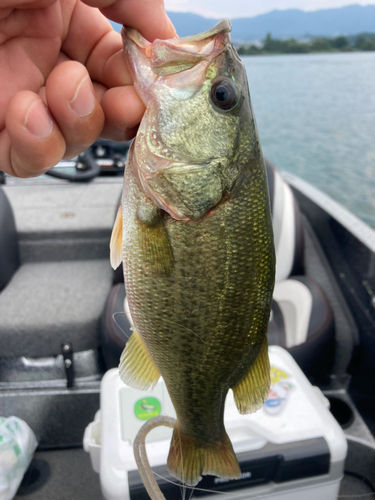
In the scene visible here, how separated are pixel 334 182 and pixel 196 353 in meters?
10.8

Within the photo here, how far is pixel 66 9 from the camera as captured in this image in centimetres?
100

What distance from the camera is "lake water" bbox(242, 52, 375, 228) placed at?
34.0ft

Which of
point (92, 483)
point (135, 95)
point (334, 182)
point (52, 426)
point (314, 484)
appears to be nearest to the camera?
point (135, 95)

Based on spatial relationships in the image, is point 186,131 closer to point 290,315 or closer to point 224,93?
point 224,93

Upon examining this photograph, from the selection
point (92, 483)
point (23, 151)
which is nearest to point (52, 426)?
point (92, 483)

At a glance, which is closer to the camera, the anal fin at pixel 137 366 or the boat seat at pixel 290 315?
the anal fin at pixel 137 366

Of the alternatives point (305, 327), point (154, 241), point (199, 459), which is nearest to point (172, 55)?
point (154, 241)

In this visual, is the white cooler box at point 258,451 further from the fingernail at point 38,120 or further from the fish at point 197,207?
the fingernail at point 38,120

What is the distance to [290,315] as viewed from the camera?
256 centimetres

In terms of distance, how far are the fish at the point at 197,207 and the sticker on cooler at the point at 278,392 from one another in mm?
663

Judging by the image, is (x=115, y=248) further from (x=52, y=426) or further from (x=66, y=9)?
(x=52, y=426)

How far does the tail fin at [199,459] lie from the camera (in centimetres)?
95

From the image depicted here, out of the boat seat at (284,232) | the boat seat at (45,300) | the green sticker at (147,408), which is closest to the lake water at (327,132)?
the boat seat at (284,232)

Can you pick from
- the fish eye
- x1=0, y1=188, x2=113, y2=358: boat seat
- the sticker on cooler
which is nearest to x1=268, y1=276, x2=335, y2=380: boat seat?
the sticker on cooler
